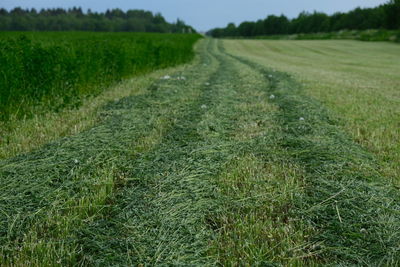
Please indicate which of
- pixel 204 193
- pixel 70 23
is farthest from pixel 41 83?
pixel 70 23

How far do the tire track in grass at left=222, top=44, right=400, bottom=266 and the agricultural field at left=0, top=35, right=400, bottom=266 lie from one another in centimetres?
1

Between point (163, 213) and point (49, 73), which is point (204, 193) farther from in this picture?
point (49, 73)

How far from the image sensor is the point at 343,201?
3.02 meters

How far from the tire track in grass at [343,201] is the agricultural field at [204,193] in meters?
0.01

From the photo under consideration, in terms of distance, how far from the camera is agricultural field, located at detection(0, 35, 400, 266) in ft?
7.95

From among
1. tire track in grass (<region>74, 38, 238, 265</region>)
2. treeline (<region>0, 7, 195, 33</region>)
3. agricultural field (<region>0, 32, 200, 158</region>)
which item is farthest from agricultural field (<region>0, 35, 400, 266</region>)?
treeline (<region>0, 7, 195, 33</region>)

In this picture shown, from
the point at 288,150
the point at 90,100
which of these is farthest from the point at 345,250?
the point at 90,100

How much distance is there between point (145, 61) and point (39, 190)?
38.6 feet

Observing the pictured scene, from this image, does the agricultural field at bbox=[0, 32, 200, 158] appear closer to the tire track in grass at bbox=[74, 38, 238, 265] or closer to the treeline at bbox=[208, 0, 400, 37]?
the tire track in grass at bbox=[74, 38, 238, 265]

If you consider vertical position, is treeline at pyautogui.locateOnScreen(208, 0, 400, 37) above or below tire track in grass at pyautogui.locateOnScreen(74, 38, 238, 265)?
above

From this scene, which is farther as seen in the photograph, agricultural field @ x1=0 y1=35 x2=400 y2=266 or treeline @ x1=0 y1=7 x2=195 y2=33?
treeline @ x1=0 y1=7 x2=195 y2=33

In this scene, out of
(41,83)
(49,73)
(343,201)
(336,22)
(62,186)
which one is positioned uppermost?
(336,22)

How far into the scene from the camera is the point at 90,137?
462cm

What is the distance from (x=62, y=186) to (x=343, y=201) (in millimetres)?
2590
